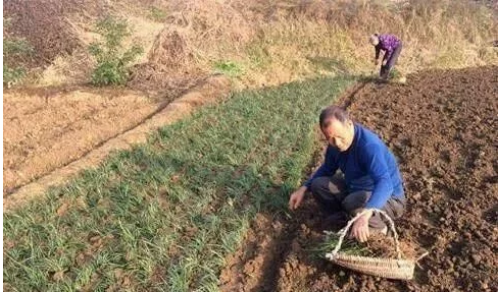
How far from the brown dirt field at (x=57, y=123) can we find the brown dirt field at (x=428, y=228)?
3529mm

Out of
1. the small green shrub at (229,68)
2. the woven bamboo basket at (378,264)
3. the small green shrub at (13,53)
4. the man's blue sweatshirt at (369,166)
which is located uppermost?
the man's blue sweatshirt at (369,166)

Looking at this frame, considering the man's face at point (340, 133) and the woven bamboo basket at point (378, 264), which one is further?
the man's face at point (340, 133)

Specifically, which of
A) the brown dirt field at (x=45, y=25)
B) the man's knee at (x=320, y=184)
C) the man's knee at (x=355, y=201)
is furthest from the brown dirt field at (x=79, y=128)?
the man's knee at (x=355, y=201)

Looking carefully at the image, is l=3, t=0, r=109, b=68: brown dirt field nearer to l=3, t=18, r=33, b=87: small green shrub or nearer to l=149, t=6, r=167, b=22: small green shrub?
l=3, t=18, r=33, b=87: small green shrub

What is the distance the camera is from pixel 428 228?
470 cm

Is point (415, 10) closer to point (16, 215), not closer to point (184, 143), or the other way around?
point (184, 143)

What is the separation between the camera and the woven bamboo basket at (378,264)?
381 cm

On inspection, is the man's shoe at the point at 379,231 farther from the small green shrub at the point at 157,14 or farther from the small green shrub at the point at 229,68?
the small green shrub at the point at 157,14

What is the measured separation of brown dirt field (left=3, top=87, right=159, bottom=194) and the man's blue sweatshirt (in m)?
A: 4.06

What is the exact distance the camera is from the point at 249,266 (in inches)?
171

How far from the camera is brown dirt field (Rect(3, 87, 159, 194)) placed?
743 cm

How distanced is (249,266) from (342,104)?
6.64 m

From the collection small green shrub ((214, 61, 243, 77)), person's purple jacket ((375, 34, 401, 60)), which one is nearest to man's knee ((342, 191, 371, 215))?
person's purple jacket ((375, 34, 401, 60))

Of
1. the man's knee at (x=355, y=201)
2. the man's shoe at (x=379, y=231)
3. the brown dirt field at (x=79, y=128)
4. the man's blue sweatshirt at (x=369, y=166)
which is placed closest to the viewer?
the man's blue sweatshirt at (x=369, y=166)
